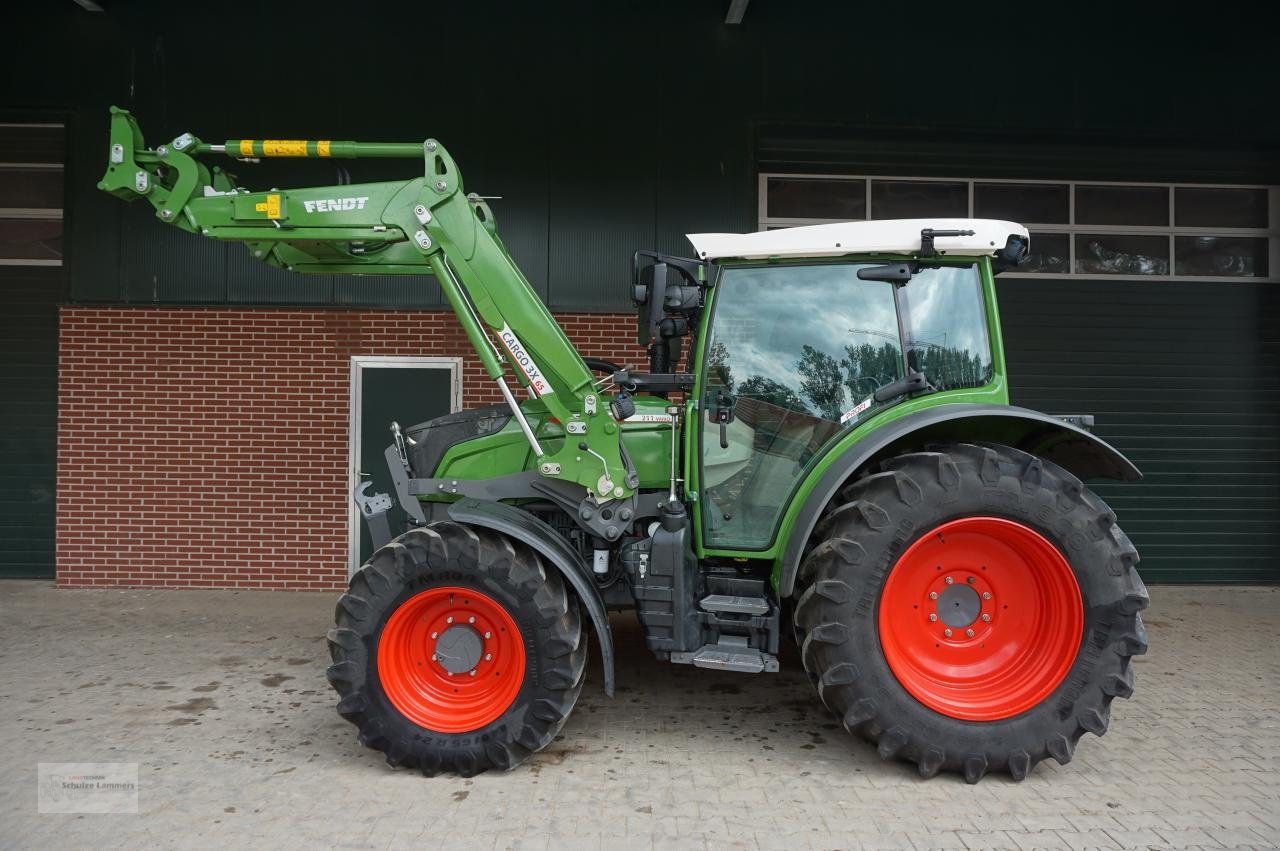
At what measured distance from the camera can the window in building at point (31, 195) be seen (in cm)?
792

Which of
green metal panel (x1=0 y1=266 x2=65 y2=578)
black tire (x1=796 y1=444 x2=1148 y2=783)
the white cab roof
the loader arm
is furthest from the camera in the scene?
green metal panel (x1=0 y1=266 x2=65 y2=578)

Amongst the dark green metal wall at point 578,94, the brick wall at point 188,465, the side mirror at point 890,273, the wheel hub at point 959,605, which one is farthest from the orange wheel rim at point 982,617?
the brick wall at point 188,465

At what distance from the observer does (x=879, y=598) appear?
365cm

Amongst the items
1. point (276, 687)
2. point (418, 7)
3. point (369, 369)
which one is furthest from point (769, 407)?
point (418, 7)

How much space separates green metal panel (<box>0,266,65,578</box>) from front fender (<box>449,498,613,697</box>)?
6.08 meters

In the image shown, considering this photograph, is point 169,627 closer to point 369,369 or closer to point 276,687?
point 276,687

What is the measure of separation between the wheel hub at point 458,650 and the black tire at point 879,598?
1.55m

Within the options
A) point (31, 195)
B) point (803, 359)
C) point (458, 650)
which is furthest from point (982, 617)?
point (31, 195)

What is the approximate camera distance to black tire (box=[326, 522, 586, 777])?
371 cm

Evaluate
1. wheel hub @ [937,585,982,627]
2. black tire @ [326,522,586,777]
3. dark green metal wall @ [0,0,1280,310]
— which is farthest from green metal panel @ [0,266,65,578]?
wheel hub @ [937,585,982,627]

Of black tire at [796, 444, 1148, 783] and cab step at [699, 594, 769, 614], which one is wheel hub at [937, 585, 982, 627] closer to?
black tire at [796, 444, 1148, 783]

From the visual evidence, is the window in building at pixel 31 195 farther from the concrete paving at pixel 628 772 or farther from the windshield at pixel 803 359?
the windshield at pixel 803 359

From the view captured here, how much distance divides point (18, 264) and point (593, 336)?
5.58 meters

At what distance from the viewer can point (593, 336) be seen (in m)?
7.70
